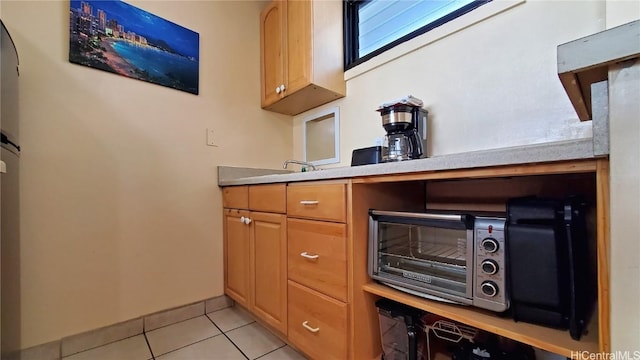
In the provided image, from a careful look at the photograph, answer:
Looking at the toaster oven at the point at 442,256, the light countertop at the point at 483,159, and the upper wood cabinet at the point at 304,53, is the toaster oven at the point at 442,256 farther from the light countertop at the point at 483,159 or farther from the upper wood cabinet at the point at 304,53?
the upper wood cabinet at the point at 304,53

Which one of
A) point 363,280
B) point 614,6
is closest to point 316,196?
point 363,280

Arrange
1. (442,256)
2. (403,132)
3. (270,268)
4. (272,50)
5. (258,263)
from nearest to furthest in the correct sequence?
(442,256), (403,132), (270,268), (258,263), (272,50)

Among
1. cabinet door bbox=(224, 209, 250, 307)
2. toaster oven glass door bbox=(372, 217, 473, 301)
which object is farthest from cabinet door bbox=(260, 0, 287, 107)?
toaster oven glass door bbox=(372, 217, 473, 301)

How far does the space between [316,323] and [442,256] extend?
596 mm

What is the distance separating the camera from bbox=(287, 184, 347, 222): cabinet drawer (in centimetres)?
103

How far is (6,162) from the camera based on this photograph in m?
0.99

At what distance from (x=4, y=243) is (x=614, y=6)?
2.39 m

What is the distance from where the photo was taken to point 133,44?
1594 millimetres

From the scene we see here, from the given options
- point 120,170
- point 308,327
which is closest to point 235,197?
point 120,170

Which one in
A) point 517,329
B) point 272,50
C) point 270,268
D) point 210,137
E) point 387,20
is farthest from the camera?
point 272,50

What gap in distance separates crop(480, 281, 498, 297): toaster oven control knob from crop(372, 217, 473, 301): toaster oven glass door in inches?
1.5

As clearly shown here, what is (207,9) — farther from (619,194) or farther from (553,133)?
(619,194)

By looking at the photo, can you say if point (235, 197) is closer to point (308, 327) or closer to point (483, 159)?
point (308, 327)

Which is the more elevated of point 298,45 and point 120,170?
point 298,45
